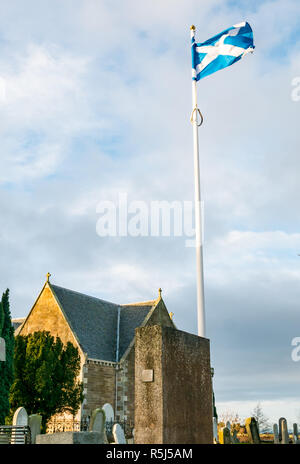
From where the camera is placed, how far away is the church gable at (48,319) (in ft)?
129

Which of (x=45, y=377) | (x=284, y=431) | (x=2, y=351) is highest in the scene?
(x=2, y=351)

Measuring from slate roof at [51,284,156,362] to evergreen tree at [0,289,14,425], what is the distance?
780 centimetres

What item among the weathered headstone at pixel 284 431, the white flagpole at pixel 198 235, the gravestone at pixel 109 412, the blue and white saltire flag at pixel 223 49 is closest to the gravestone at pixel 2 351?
the gravestone at pixel 109 412

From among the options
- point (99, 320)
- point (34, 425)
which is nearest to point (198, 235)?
point (34, 425)

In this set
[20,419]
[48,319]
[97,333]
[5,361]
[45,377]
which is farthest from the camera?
[97,333]

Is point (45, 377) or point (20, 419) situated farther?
point (45, 377)

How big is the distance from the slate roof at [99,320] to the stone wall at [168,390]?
28.2m

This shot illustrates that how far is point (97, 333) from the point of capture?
136 feet

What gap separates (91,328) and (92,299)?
4.13m

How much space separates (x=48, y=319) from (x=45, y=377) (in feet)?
24.8

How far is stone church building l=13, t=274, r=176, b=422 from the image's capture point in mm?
37781

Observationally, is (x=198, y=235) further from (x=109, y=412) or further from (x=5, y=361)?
(x=109, y=412)

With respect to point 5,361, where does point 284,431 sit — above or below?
below

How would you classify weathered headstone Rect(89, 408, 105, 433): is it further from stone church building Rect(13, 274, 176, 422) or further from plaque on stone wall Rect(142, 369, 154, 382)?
stone church building Rect(13, 274, 176, 422)
